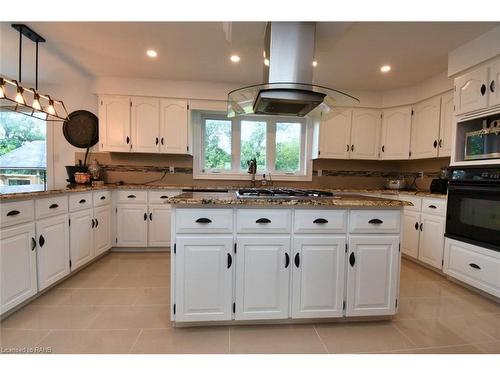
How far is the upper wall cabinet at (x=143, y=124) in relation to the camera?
345 centimetres

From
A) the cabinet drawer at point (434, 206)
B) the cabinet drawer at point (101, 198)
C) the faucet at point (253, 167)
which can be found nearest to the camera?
the cabinet drawer at point (434, 206)

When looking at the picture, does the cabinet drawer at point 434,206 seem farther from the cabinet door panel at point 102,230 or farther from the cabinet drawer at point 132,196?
the cabinet door panel at point 102,230

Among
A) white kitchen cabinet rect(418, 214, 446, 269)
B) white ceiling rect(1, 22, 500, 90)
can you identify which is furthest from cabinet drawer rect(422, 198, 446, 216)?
white ceiling rect(1, 22, 500, 90)

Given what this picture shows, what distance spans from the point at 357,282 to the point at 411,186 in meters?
2.84

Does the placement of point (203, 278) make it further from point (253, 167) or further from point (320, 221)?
point (253, 167)

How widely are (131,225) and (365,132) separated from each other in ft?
12.2

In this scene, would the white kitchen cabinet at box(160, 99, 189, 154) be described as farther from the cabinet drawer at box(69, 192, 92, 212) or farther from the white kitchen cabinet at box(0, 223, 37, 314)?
the white kitchen cabinet at box(0, 223, 37, 314)

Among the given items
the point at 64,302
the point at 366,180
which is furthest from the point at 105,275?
the point at 366,180

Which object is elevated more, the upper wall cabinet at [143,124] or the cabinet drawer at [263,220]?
the upper wall cabinet at [143,124]

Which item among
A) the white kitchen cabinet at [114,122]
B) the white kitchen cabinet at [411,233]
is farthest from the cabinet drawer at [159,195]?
the white kitchen cabinet at [411,233]

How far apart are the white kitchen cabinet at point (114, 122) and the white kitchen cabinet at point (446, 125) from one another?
4167 mm

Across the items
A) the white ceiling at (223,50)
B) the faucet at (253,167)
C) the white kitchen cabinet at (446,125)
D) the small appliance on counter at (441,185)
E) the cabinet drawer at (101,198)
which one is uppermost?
the white ceiling at (223,50)

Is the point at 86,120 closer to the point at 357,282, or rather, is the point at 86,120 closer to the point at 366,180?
the point at 357,282

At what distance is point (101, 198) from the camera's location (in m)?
3.02
